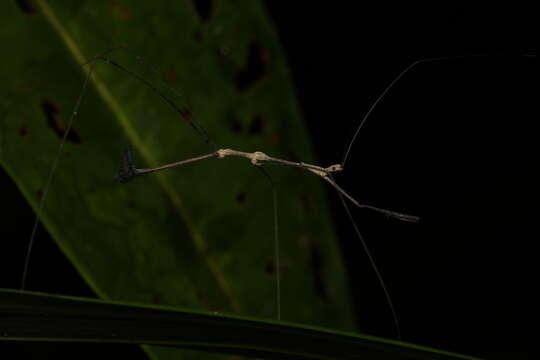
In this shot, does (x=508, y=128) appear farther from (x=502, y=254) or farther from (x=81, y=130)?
(x=81, y=130)

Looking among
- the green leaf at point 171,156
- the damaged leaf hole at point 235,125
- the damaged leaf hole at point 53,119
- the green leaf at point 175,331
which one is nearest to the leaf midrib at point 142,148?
the green leaf at point 171,156

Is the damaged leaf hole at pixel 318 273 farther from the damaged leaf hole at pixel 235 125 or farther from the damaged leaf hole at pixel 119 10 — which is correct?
the damaged leaf hole at pixel 119 10

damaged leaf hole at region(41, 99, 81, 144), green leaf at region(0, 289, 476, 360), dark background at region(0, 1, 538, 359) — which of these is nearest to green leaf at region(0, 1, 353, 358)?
damaged leaf hole at region(41, 99, 81, 144)

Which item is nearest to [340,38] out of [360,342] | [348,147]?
[348,147]

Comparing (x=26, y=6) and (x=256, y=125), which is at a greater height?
(x=26, y=6)

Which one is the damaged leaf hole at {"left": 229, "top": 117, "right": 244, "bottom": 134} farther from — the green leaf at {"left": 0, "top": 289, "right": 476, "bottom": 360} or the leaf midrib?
the green leaf at {"left": 0, "top": 289, "right": 476, "bottom": 360}

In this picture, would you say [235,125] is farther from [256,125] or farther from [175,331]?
[175,331]

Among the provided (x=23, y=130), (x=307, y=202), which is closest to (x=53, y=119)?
(x=23, y=130)
